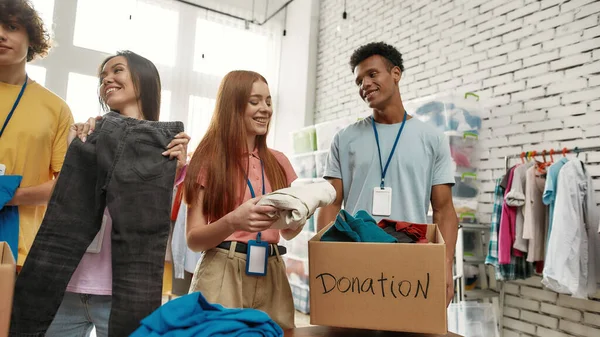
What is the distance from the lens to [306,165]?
559cm

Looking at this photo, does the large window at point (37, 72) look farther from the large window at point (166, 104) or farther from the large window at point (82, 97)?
the large window at point (166, 104)

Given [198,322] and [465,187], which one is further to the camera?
[465,187]

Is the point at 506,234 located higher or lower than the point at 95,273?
higher

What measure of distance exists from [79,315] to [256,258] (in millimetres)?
555

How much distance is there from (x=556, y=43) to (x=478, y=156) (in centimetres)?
110

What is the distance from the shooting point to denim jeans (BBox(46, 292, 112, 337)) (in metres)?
1.34

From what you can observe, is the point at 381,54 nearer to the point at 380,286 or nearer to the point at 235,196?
the point at 235,196

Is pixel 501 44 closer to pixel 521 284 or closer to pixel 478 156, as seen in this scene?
pixel 478 156

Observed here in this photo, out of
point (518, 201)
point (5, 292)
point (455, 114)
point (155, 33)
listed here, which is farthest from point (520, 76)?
point (155, 33)

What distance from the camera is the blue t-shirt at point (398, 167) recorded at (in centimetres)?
198

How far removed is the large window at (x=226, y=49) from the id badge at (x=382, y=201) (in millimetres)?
5098

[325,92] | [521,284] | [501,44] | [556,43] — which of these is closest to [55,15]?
[325,92]

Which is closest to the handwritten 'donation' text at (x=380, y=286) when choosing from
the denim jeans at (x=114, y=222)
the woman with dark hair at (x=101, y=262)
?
the denim jeans at (x=114, y=222)

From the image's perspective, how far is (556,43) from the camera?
3609 mm
